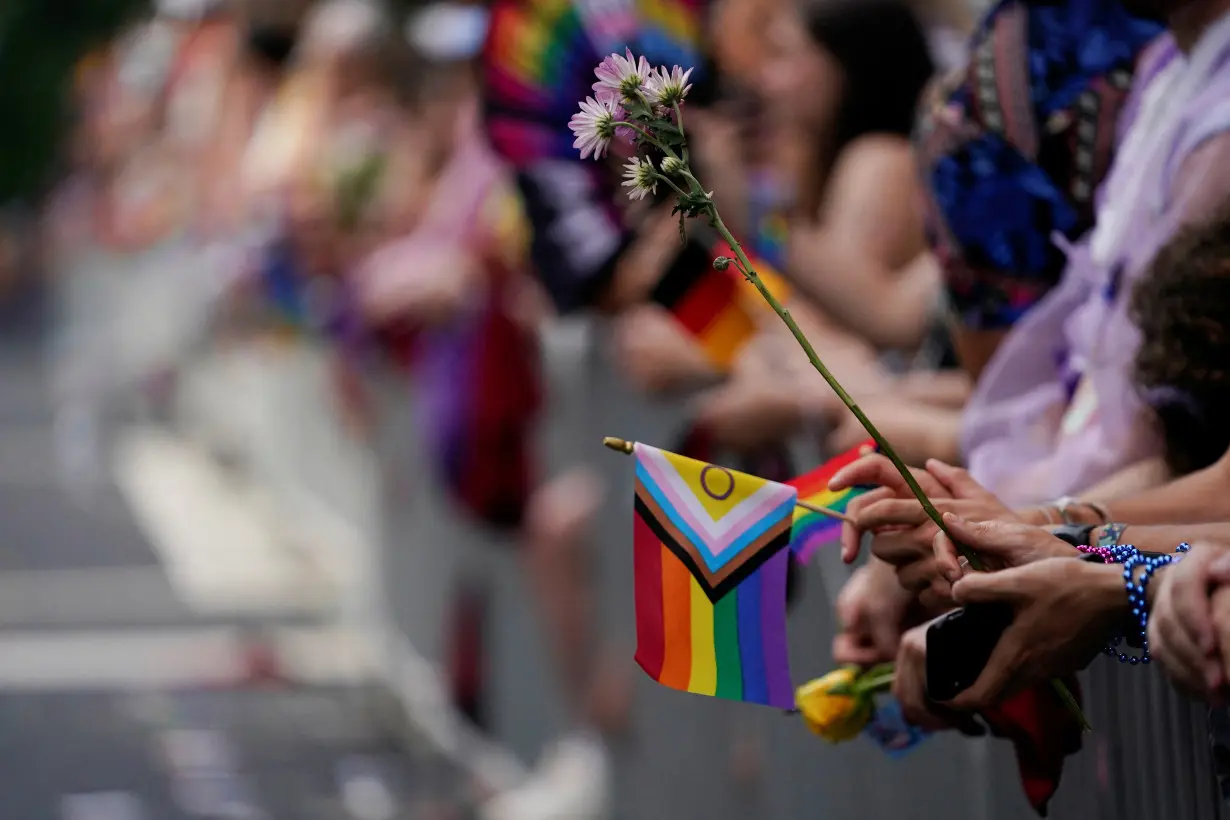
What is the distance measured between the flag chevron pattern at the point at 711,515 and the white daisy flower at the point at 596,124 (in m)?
0.41

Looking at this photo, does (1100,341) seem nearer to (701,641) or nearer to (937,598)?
(937,598)

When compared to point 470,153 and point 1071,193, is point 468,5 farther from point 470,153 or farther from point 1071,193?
point 1071,193

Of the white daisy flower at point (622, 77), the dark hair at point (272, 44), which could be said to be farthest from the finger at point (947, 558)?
the dark hair at point (272, 44)

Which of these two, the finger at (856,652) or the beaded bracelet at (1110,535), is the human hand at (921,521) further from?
the finger at (856,652)

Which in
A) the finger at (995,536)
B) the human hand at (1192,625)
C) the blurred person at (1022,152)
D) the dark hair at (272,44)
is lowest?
the human hand at (1192,625)

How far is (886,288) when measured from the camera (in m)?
4.36

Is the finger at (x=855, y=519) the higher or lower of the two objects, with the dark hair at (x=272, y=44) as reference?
lower

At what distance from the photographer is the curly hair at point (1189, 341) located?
237 centimetres

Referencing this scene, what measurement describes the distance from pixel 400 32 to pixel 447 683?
2.94m

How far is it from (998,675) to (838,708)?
59cm

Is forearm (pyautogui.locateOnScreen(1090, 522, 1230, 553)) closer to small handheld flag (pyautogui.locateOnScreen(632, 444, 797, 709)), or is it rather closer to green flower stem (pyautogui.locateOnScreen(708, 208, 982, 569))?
green flower stem (pyautogui.locateOnScreen(708, 208, 982, 569))

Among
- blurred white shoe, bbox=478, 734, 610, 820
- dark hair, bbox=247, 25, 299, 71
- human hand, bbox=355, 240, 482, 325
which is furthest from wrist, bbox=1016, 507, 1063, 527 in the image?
dark hair, bbox=247, 25, 299, 71

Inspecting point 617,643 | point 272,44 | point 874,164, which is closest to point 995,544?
point 874,164

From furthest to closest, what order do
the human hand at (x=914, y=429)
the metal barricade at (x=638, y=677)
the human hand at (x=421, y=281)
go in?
the human hand at (x=421, y=281) < the human hand at (x=914, y=429) < the metal barricade at (x=638, y=677)
